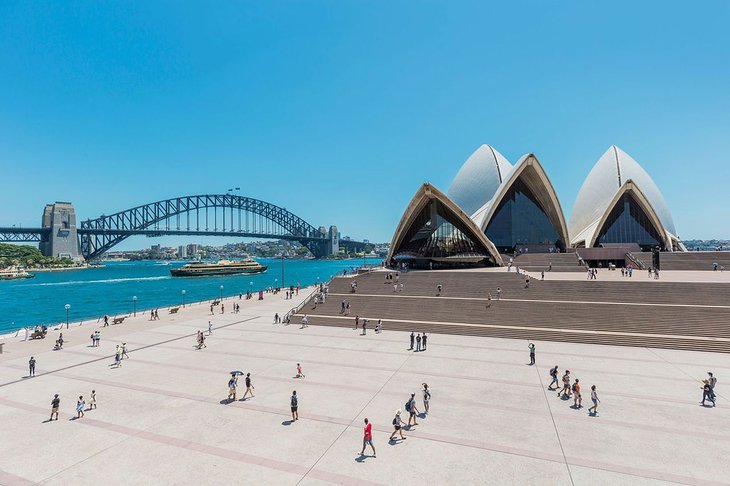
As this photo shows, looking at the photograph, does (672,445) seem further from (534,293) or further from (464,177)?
(464,177)

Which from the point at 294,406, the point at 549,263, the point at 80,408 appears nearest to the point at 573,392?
the point at 294,406

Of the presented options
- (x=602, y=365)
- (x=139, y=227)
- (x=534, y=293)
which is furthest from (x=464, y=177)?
(x=139, y=227)

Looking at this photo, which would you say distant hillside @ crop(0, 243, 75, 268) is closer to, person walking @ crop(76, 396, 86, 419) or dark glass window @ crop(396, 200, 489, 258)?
dark glass window @ crop(396, 200, 489, 258)

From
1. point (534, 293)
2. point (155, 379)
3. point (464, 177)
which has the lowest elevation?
point (155, 379)

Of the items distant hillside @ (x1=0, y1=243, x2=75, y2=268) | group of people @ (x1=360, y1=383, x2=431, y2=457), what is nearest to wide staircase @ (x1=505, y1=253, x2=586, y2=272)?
group of people @ (x1=360, y1=383, x2=431, y2=457)

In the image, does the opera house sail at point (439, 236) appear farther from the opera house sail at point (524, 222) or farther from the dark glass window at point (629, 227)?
the dark glass window at point (629, 227)
